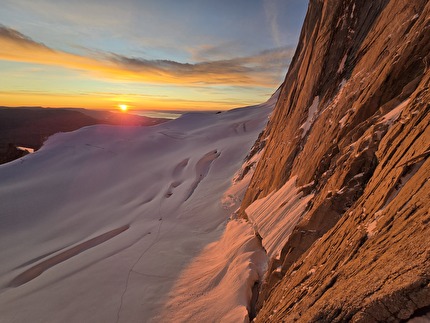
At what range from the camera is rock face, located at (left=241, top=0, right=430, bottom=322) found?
2809 mm

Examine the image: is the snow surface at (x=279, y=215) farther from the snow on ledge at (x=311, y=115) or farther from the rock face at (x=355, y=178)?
the snow on ledge at (x=311, y=115)

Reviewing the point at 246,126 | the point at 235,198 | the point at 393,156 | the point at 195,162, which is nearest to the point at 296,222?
the point at 393,156

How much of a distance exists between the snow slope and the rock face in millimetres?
4249

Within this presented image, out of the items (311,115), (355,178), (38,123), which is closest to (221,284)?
(355,178)

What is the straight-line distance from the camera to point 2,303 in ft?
31.6

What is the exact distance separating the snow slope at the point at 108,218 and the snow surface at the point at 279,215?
3421mm

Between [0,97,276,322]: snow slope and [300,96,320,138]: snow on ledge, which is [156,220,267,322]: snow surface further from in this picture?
[300,96,320,138]: snow on ledge

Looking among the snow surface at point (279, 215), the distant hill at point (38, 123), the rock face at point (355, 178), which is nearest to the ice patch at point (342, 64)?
the rock face at point (355, 178)

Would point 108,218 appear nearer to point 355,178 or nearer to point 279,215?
point 279,215

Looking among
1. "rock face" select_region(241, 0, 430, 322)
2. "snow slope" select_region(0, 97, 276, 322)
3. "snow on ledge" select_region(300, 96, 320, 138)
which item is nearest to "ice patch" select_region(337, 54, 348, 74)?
"rock face" select_region(241, 0, 430, 322)

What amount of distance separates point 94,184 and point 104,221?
29.3 ft

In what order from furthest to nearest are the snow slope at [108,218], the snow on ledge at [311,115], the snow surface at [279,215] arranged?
the snow slope at [108,218] < the snow on ledge at [311,115] < the snow surface at [279,215]

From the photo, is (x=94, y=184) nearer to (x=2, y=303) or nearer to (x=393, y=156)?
(x=2, y=303)

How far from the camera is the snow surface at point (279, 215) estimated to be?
21.5ft
